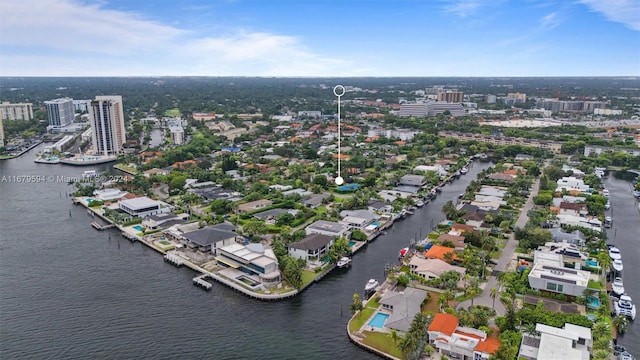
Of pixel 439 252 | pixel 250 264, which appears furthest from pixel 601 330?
pixel 250 264

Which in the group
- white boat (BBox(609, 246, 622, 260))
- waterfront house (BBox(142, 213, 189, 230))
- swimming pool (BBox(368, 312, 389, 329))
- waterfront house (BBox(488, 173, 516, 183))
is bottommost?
swimming pool (BBox(368, 312, 389, 329))

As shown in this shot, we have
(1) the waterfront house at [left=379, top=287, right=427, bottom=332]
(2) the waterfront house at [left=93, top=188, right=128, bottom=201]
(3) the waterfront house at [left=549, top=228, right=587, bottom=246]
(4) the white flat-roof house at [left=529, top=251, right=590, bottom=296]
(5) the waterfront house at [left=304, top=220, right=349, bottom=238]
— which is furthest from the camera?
(2) the waterfront house at [left=93, top=188, right=128, bottom=201]

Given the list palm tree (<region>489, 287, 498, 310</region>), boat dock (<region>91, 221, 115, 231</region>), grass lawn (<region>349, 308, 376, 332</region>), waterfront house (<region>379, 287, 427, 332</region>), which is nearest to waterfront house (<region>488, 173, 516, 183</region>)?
palm tree (<region>489, 287, 498, 310</region>)

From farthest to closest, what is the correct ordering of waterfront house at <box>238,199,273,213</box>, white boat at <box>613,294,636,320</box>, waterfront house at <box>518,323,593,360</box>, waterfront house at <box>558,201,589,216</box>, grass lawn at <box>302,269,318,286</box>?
waterfront house at <box>238,199,273,213</box>
waterfront house at <box>558,201,589,216</box>
grass lawn at <box>302,269,318,286</box>
white boat at <box>613,294,636,320</box>
waterfront house at <box>518,323,593,360</box>

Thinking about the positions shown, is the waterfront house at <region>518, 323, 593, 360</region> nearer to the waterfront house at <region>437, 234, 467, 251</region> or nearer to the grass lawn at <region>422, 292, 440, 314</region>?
the grass lawn at <region>422, 292, 440, 314</region>

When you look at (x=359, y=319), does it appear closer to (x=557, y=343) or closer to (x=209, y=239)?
(x=557, y=343)

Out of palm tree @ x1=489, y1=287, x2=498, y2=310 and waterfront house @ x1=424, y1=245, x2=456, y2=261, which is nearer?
palm tree @ x1=489, y1=287, x2=498, y2=310

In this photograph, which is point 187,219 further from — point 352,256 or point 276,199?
point 352,256

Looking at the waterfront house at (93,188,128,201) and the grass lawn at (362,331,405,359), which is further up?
the waterfront house at (93,188,128,201)
